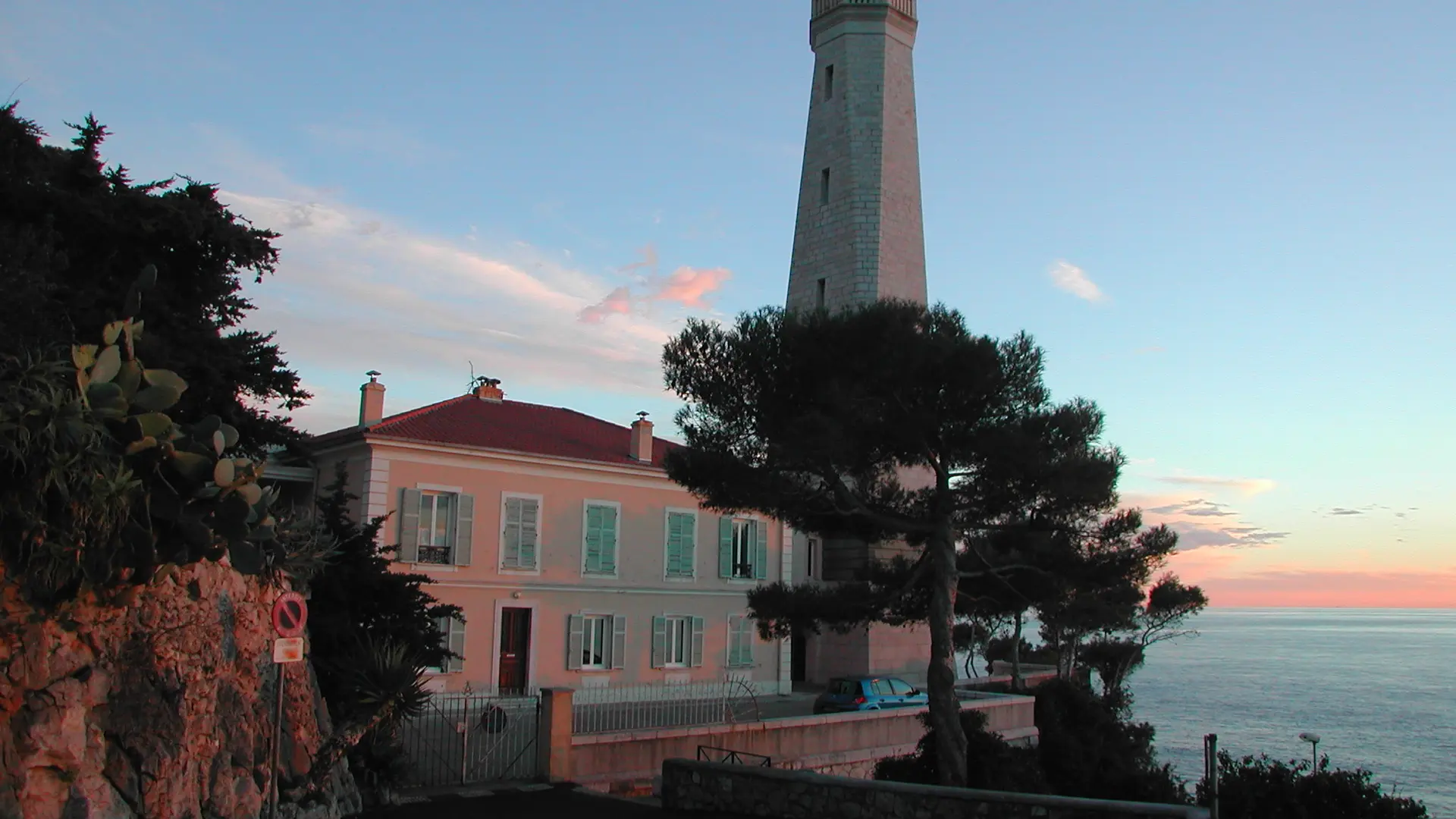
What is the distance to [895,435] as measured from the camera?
15.1m

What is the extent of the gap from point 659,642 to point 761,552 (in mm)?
3668

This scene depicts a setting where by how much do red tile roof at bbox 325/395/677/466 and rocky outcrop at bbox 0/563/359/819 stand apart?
12.2m

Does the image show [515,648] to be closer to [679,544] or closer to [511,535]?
[511,535]

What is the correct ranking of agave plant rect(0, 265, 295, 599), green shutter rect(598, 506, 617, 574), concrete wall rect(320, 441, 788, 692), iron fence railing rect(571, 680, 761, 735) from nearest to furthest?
agave plant rect(0, 265, 295, 599) → iron fence railing rect(571, 680, 761, 735) → concrete wall rect(320, 441, 788, 692) → green shutter rect(598, 506, 617, 574)

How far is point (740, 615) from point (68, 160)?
53.8 feet

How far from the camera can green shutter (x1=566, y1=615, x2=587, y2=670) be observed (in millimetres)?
23297

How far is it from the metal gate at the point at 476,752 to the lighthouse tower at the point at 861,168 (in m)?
15.7

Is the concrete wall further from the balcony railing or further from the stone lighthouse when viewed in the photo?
the balcony railing

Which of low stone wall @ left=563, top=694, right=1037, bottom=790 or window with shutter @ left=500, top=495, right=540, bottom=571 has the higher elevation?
window with shutter @ left=500, top=495, right=540, bottom=571

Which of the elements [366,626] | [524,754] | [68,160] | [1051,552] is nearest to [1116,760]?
[1051,552]

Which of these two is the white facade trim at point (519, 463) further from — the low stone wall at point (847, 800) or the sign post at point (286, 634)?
the sign post at point (286, 634)

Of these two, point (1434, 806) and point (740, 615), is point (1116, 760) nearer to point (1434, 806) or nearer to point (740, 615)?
point (740, 615)

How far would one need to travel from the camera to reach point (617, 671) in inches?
944

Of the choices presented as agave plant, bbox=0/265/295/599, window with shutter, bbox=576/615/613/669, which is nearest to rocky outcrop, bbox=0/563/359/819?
agave plant, bbox=0/265/295/599
